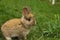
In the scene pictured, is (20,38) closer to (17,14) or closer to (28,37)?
(28,37)

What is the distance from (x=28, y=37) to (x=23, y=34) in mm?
493

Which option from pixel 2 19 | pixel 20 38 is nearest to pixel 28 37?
pixel 20 38

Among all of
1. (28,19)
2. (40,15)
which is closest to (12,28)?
(28,19)

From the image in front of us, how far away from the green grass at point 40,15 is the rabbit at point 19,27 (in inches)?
12.8

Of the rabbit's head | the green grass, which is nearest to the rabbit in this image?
the rabbit's head

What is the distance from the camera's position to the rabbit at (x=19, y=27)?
5.41m

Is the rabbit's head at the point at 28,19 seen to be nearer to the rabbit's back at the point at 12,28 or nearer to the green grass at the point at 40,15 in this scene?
the rabbit's back at the point at 12,28

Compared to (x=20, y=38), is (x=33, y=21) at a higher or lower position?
higher

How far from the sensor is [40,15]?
735 centimetres

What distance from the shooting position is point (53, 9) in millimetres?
8203

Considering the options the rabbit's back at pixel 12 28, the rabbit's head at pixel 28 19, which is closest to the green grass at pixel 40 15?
the rabbit's back at pixel 12 28

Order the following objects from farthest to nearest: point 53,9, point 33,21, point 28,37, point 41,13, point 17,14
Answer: point 53,9 < point 41,13 < point 17,14 < point 28,37 < point 33,21

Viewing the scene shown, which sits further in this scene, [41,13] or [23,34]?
[41,13]

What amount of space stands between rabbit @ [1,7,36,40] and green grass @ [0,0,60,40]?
324mm
